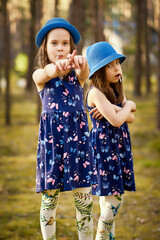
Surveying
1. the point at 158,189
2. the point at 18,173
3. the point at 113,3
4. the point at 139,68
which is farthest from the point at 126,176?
the point at 113,3

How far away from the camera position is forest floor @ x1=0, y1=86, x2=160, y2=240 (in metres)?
3.95

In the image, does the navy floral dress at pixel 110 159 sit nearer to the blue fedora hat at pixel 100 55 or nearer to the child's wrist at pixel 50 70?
the blue fedora hat at pixel 100 55

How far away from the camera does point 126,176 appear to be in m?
3.04

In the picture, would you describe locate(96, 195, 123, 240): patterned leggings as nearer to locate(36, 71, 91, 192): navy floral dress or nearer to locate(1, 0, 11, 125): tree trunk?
locate(36, 71, 91, 192): navy floral dress

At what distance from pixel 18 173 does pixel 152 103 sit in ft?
28.9

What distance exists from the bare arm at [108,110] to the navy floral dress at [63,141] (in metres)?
0.17

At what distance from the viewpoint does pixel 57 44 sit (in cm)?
279

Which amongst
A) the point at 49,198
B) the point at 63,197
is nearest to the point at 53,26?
the point at 49,198

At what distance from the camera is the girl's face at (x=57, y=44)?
2.76 meters

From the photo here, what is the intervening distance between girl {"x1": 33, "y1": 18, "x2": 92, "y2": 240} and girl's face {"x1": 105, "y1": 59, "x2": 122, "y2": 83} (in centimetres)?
23

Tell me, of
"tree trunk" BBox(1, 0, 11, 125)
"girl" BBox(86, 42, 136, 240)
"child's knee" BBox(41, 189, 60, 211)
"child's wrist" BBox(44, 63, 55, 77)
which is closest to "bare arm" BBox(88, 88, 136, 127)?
"girl" BBox(86, 42, 136, 240)

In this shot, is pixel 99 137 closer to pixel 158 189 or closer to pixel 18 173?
pixel 158 189

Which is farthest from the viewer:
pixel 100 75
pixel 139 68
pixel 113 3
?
pixel 113 3

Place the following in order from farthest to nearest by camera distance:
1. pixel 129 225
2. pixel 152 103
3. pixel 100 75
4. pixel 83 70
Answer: pixel 152 103 < pixel 129 225 < pixel 100 75 < pixel 83 70
